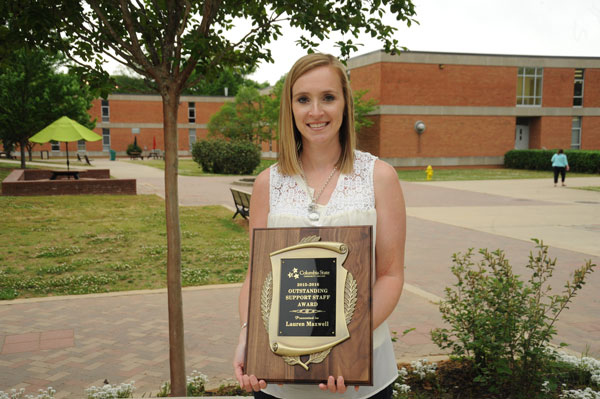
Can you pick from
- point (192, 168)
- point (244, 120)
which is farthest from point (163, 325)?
point (244, 120)

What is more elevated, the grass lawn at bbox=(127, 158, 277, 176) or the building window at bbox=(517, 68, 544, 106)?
the building window at bbox=(517, 68, 544, 106)

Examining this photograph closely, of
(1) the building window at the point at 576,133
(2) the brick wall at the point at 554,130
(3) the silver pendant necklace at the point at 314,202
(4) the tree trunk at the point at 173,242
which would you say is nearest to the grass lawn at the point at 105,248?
(4) the tree trunk at the point at 173,242

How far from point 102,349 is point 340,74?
13.0ft

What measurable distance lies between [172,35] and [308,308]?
238cm

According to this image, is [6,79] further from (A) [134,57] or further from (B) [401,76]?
(A) [134,57]

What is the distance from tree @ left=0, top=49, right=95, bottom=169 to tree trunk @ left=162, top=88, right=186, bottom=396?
27869 millimetres

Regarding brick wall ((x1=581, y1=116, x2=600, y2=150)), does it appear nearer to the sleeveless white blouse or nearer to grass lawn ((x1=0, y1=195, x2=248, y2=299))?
grass lawn ((x1=0, y1=195, x2=248, y2=299))

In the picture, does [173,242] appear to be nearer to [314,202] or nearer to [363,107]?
[314,202]

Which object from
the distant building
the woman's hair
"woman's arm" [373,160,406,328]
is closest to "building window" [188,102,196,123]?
the distant building

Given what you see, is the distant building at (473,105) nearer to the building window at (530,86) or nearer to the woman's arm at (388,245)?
the building window at (530,86)

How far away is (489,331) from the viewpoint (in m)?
3.46

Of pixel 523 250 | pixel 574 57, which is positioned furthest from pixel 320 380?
pixel 574 57

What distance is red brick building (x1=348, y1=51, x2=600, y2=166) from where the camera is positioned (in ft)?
113

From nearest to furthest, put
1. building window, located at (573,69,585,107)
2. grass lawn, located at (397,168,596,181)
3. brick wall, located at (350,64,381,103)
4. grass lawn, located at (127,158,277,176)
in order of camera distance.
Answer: grass lawn, located at (397,168,596,181) < grass lawn, located at (127,158,277,176) < brick wall, located at (350,64,381,103) < building window, located at (573,69,585,107)
